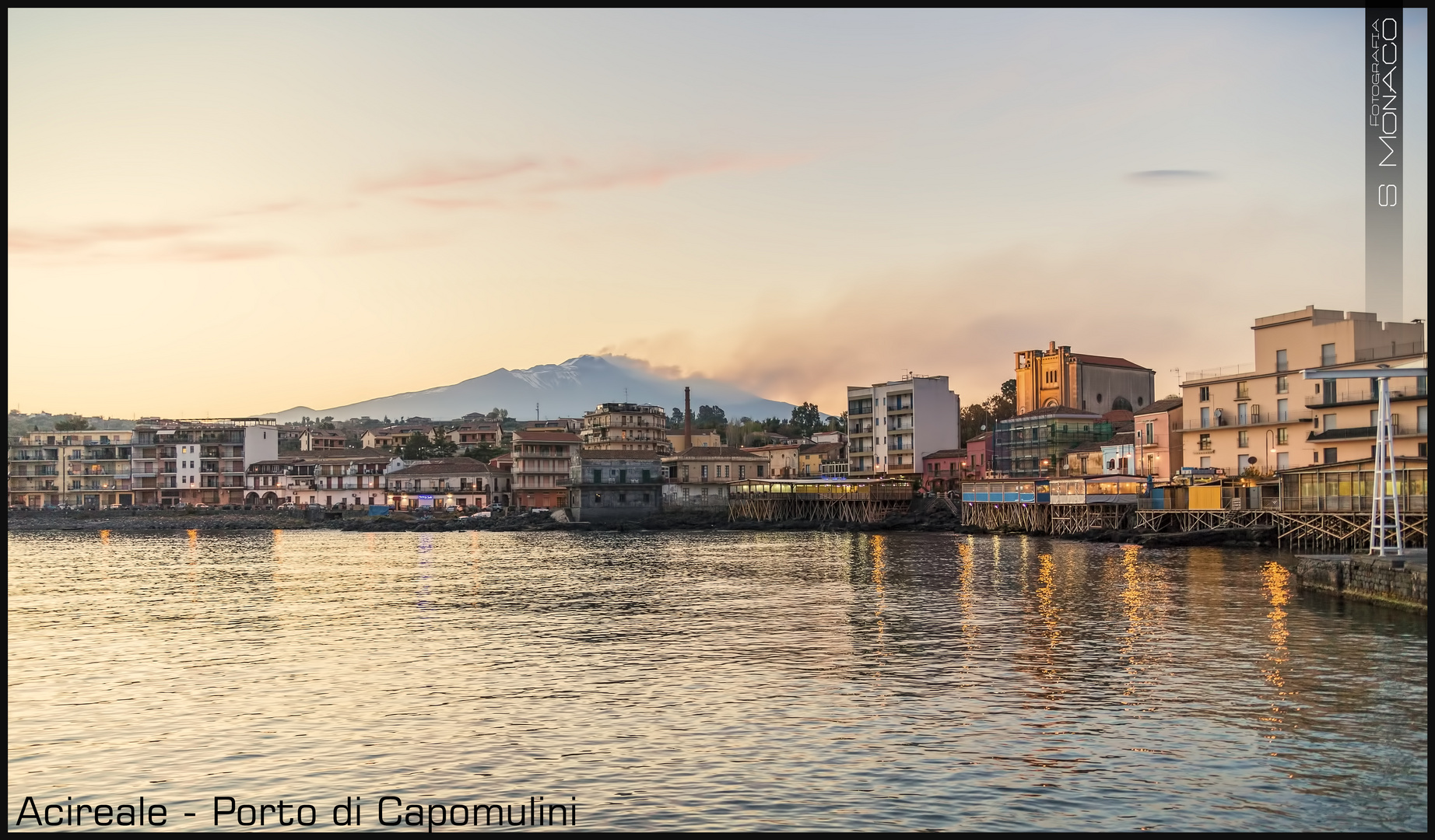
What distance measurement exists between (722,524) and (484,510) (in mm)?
40134

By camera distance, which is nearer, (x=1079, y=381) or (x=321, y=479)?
(x=1079, y=381)

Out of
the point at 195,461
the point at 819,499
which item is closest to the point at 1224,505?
the point at 819,499

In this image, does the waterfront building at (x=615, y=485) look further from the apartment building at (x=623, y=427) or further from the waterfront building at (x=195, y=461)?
the waterfront building at (x=195, y=461)

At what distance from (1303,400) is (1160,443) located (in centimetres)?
1902

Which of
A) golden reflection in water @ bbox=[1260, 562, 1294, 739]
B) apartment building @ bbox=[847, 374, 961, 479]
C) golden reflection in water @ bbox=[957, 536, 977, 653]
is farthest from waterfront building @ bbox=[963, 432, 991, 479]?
golden reflection in water @ bbox=[1260, 562, 1294, 739]

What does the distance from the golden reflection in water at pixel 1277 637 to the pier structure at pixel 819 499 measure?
66.5 m

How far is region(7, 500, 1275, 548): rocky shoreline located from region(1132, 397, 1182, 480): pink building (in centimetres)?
1265

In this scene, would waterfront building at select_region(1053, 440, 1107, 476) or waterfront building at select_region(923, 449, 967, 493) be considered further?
waterfront building at select_region(923, 449, 967, 493)

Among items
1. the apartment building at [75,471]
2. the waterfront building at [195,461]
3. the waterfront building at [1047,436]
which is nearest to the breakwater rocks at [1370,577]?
the waterfront building at [1047,436]

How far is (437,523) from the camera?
143875 mm

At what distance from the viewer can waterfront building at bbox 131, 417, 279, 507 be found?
18375 centimetres

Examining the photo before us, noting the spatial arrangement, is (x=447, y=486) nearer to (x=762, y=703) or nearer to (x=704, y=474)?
(x=704, y=474)

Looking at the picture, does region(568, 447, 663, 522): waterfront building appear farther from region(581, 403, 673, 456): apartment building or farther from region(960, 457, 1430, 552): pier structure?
region(960, 457, 1430, 552): pier structure

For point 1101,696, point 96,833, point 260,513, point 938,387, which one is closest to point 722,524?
point 938,387
